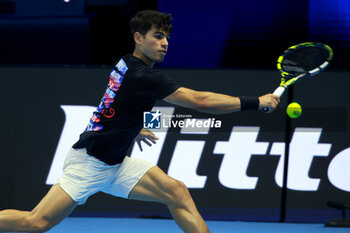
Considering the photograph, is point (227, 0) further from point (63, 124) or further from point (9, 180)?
point (9, 180)

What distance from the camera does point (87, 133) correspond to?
4.50 m

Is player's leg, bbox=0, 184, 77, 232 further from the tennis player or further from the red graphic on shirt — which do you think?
the red graphic on shirt

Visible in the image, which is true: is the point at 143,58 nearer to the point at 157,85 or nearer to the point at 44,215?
the point at 157,85

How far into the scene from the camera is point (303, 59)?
5.25 metres

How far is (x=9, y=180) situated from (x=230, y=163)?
2.29 metres

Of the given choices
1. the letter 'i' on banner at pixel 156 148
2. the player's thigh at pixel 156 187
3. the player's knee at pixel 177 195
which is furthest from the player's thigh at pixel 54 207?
the letter 'i' on banner at pixel 156 148

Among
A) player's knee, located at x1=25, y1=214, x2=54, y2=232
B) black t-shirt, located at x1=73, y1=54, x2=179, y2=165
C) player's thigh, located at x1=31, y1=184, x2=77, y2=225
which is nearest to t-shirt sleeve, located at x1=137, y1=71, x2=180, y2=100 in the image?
black t-shirt, located at x1=73, y1=54, x2=179, y2=165

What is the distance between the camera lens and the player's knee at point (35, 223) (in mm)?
4293

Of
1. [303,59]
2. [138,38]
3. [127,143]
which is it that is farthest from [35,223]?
[303,59]

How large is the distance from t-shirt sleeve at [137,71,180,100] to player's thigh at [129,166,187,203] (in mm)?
573

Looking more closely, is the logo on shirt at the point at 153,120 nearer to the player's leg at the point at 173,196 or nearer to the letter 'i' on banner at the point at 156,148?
the letter 'i' on banner at the point at 156,148

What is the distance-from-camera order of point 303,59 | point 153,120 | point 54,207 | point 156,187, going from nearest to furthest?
point 54,207 → point 156,187 → point 303,59 → point 153,120

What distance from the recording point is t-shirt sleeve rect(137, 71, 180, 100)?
4332 millimetres

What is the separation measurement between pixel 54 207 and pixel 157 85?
3.36ft
